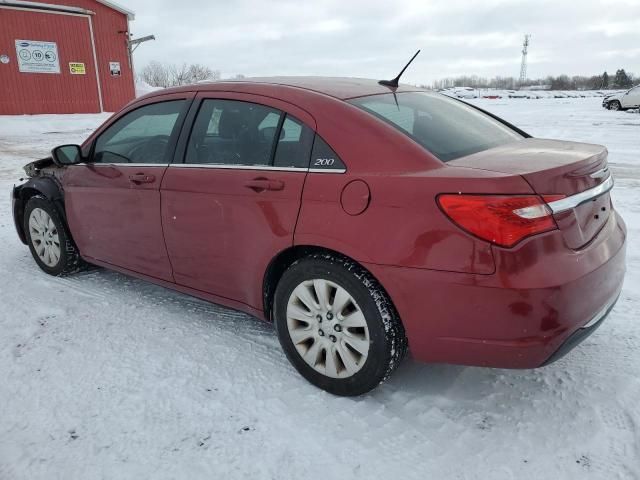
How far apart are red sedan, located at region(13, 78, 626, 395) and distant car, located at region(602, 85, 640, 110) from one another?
25753 mm

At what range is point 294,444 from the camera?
7.43 feet

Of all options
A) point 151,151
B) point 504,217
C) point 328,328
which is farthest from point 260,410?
point 151,151

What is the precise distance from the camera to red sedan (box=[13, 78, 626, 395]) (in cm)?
208

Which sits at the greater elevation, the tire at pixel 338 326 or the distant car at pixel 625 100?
the distant car at pixel 625 100

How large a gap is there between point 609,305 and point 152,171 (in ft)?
8.80

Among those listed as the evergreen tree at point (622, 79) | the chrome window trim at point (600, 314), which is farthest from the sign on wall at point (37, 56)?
the evergreen tree at point (622, 79)

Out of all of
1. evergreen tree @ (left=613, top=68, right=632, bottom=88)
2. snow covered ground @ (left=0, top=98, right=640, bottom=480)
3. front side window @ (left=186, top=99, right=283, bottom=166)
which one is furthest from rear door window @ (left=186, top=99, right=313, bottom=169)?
evergreen tree @ (left=613, top=68, right=632, bottom=88)

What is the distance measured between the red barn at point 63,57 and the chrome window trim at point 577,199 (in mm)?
21515

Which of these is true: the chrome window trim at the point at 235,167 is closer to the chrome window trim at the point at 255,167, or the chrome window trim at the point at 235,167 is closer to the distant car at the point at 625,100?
the chrome window trim at the point at 255,167

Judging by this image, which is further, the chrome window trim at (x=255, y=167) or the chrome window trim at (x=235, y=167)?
the chrome window trim at (x=235, y=167)

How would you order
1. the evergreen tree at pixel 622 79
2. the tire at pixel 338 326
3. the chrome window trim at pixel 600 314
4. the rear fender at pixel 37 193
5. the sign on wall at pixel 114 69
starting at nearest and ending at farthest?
1. the chrome window trim at pixel 600 314
2. the tire at pixel 338 326
3. the rear fender at pixel 37 193
4. the sign on wall at pixel 114 69
5. the evergreen tree at pixel 622 79

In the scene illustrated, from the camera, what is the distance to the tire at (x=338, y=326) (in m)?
2.38

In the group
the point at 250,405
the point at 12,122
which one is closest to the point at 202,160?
the point at 250,405

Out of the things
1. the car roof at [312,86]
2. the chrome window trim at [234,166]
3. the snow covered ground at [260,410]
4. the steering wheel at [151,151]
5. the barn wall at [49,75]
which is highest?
the barn wall at [49,75]
